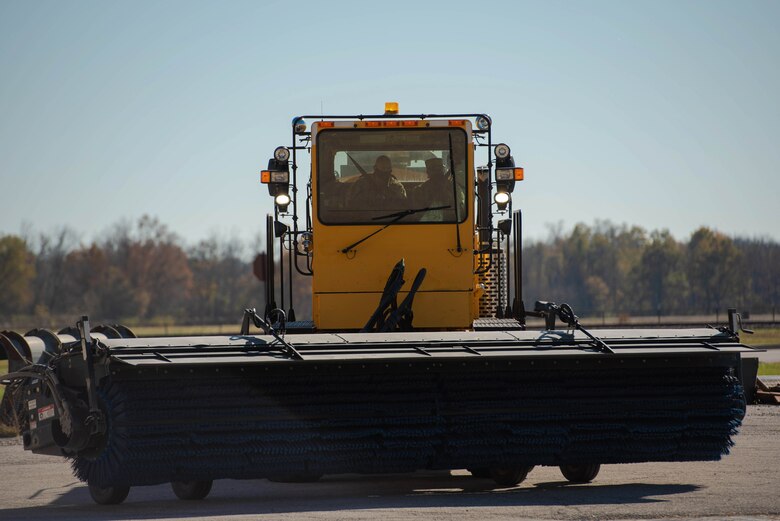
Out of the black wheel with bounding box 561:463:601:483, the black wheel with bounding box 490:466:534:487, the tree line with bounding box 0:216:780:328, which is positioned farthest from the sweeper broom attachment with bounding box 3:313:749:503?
the tree line with bounding box 0:216:780:328

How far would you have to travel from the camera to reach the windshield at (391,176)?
12016mm

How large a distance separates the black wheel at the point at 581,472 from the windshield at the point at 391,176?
2700 mm

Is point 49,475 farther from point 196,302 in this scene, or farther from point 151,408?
point 196,302

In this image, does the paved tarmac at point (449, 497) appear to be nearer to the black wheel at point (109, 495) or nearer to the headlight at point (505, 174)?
the black wheel at point (109, 495)

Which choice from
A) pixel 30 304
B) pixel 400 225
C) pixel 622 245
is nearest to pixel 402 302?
pixel 400 225

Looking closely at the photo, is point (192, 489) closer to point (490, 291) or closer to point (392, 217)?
point (392, 217)

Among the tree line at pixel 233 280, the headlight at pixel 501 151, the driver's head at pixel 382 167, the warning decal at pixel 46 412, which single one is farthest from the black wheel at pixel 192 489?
the tree line at pixel 233 280

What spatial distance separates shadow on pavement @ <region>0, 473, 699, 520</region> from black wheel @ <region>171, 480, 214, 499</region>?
0.25 feet

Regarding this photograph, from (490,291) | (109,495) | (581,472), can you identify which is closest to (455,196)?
(490,291)

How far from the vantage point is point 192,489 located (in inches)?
401

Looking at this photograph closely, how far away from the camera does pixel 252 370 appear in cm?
931

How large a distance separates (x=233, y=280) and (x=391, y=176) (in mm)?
111114

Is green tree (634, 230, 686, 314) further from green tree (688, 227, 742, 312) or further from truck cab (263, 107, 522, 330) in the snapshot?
truck cab (263, 107, 522, 330)

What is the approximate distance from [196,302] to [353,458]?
10944cm
